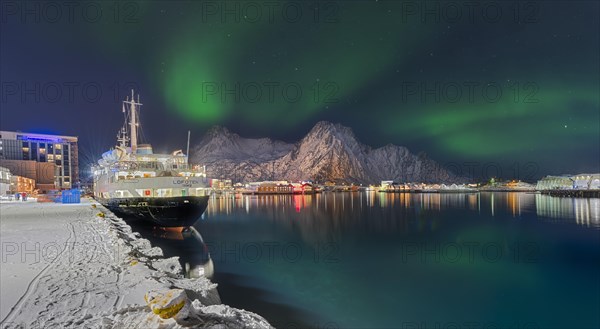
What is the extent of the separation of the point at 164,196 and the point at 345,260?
2176cm

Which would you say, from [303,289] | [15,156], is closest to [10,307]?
[303,289]

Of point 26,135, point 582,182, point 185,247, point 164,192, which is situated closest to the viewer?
point 185,247

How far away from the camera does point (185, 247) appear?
90.0 feet

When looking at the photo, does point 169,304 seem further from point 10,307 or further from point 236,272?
point 236,272

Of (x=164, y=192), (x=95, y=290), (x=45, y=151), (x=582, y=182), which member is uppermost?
(x=45, y=151)

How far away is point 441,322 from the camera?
13633 millimetres

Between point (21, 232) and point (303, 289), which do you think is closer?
point (303, 289)

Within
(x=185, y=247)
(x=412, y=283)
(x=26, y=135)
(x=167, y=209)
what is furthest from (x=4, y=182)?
(x=412, y=283)

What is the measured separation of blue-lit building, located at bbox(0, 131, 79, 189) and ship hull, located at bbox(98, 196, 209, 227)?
4661 inches

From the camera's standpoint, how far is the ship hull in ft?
112

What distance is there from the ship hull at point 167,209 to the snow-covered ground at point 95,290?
51.3ft

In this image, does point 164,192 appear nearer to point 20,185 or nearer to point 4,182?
point 4,182

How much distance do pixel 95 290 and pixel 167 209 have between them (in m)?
25.2

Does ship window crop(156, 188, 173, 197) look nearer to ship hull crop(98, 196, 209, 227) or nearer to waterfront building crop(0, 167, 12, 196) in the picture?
ship hull crop(98, 196, 209, 227)
